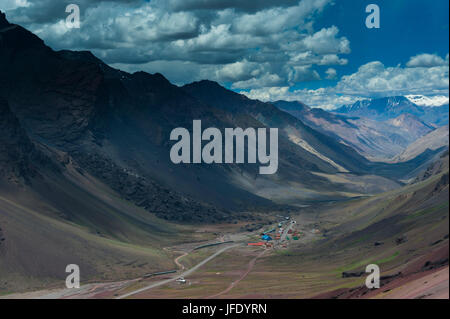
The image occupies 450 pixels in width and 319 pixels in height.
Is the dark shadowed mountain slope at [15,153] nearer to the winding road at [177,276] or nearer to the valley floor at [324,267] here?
the valley floor at [324,267]

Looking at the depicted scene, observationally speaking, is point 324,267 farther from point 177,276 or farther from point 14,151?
point 14,151

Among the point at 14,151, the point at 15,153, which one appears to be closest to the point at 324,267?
the point at 15,153

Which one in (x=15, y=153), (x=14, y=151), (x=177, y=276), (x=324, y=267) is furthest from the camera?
(x=15, y=153)

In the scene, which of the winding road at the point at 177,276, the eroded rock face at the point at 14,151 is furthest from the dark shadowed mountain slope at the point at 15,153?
the winding road at the point at 177,276

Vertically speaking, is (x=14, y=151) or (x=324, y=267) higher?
(x=14, y=151)

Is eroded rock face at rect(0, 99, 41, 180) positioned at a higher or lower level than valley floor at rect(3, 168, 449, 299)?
higher

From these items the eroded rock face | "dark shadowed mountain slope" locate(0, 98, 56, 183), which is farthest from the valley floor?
the eroded rock face

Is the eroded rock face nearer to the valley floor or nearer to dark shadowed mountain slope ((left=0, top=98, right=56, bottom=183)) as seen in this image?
dark shadowed mountain slope ((left=0, top=98, right=56, bottom=183))

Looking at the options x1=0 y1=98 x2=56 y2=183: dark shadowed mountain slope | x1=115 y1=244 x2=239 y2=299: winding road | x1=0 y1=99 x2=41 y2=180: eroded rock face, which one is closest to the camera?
x1=115 y1=244 x2=239 y2=299: winding road

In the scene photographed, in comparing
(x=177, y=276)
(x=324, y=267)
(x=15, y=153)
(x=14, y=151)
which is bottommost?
(x=177, y=276)

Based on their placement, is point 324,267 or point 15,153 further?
point 15,153

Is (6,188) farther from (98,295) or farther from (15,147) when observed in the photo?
(98,295)

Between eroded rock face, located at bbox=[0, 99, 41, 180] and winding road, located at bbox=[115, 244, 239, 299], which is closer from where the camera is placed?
winding road, located at bbox=[115, 244, 239, 299]
